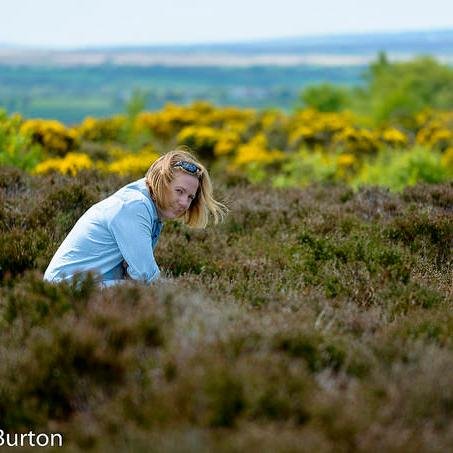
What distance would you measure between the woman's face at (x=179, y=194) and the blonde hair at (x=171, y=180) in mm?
26

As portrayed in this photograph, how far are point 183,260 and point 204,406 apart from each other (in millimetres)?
3050

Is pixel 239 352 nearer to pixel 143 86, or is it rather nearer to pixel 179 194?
pixel 179 194

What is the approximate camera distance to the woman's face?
4816 mm

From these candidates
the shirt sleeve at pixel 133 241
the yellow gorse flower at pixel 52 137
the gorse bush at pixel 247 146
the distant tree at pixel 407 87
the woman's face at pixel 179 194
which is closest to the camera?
the shirt sleeve at pixel 133 241

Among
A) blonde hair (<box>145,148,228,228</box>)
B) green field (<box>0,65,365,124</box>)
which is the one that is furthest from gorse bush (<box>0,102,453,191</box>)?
green field (<box>0,65,365,124</box>)

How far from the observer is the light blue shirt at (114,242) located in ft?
15.1

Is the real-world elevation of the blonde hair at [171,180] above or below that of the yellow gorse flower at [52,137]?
above

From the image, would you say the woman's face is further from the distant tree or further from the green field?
the green field

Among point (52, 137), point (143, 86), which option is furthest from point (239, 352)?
point (143, 86)

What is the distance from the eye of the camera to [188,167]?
4.86 metres

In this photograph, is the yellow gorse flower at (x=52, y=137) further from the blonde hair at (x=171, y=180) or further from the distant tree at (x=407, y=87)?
the distant tree at (x=407, y=87)

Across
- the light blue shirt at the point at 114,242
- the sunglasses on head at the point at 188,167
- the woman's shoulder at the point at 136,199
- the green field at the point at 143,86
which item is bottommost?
the green field at the point at 143,86

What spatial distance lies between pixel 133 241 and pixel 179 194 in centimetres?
47

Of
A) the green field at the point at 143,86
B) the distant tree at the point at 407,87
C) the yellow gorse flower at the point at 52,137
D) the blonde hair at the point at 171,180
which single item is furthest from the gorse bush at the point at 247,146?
the green field at the point at 143,86
